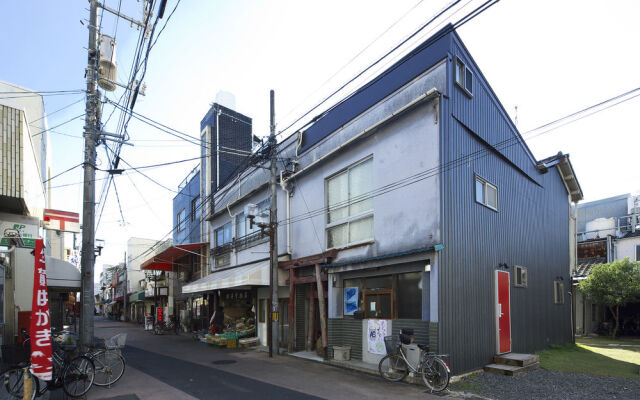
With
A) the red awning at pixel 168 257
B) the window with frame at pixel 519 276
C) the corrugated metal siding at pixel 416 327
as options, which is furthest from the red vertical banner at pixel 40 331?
the red awning at pixel 168 257

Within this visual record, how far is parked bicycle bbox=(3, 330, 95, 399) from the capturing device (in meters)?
7.49

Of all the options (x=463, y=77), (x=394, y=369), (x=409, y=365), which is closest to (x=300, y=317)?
(x=394, y=369)

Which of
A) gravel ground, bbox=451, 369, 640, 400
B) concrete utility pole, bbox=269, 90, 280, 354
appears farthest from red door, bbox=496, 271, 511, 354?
concrete utility pole, bbox=269, 90, 280, 354

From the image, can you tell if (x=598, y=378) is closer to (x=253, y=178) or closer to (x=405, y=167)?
(x=405, y=167)

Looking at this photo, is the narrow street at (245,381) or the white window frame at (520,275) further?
the white window frame at (520,275)

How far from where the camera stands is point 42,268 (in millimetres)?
6969

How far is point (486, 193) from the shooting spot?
1202cm

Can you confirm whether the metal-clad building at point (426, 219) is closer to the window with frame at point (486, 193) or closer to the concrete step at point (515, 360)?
the window with frame at point (486, 193)

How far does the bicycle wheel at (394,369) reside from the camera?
31.1 ft

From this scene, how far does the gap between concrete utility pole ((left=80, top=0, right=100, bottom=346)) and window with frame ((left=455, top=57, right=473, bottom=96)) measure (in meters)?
10.5

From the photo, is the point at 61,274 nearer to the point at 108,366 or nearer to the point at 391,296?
the point at 108,366

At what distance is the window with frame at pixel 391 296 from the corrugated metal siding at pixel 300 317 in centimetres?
319

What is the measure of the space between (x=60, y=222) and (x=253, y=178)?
7.88 m

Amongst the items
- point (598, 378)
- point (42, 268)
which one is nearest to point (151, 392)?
point (42, 268)
